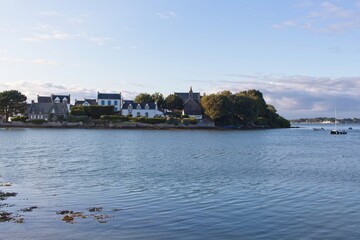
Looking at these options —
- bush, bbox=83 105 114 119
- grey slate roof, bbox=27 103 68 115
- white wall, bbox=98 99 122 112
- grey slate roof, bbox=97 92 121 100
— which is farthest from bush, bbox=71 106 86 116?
grey slate roof, bbox=97 92 121 100

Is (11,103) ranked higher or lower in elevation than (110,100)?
lower

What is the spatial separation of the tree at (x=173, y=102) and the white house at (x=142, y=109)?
31.9 feet

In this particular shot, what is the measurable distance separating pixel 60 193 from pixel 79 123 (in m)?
118

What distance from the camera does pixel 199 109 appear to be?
6206 inches

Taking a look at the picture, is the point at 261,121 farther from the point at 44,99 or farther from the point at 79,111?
the point at 44,99

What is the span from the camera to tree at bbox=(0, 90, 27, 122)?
135 metres

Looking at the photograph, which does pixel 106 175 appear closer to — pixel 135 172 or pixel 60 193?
pixel 135 172

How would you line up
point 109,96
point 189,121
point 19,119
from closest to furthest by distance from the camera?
point 19,119
point 189,121
point 109,96

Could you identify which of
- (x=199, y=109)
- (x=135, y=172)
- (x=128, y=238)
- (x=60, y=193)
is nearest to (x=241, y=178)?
(x=135, y=172)

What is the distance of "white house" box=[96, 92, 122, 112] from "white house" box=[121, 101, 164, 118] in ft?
37.2

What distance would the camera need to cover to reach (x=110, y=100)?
163 metres

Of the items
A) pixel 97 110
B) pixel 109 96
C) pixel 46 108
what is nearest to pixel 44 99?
pixel 46 108

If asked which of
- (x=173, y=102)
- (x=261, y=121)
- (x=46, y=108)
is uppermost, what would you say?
(x=173, y=102)

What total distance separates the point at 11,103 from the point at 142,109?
143 ft
